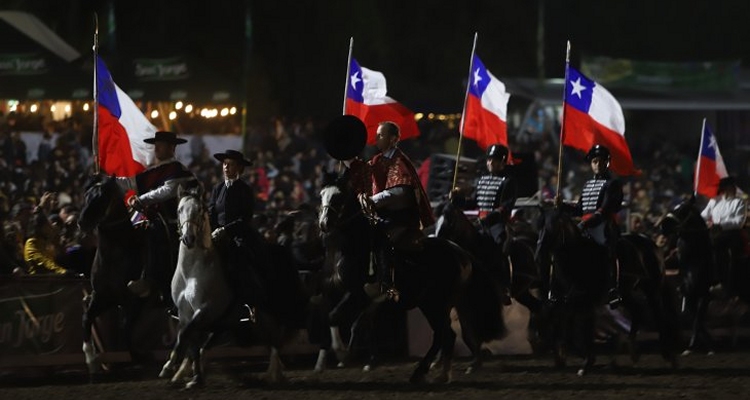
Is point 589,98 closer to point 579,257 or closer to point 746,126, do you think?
point 579,257

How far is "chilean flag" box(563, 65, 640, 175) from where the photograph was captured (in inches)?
689

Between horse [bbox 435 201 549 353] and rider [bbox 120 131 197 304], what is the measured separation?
3134 millimetres

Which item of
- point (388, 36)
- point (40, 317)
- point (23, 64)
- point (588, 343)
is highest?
point (388, 36)

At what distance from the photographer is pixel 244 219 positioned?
555 inches

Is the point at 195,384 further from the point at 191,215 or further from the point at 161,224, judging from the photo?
the point at 161,224

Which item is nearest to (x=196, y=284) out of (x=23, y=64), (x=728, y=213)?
(x=728, y=213)

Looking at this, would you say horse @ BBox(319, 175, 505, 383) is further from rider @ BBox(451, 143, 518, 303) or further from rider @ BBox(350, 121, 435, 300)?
rider @ BBox(451, 143, 518, 303)

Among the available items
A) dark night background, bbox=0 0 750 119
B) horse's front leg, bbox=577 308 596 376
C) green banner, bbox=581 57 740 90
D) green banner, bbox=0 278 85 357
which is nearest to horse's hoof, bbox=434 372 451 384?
horse's front leg, bbox=577 308 596 376

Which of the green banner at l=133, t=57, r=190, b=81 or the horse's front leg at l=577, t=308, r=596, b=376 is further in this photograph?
the green banner at l=133, t=57, r=190, b=81

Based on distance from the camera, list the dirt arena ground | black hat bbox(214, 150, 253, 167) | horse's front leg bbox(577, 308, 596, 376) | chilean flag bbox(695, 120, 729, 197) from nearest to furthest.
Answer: the dirt arena ground, black hat bbox(214, 150, 253, 167), horse's front leg bbox(577, 308, 596, 376), chilean flag bbox(695, 120, 729, 197)

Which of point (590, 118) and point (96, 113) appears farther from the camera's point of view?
point (590, 118)

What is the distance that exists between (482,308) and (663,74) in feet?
85.6

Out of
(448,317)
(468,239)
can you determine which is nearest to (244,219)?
(448,317)

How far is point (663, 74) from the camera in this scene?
40.4 meters
